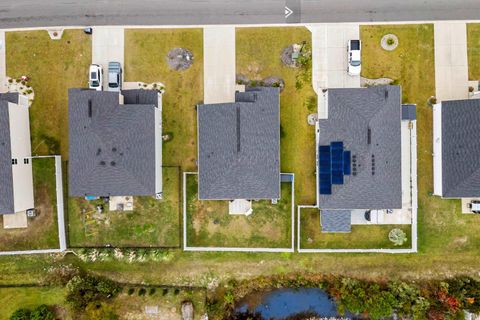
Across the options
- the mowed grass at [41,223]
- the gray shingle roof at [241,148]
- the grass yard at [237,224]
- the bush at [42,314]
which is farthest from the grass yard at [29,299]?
the gray shingle roof at [241,148]

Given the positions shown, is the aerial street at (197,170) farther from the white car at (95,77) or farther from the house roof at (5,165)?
the house roof at (5,165)

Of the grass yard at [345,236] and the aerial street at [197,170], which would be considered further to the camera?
the grass yard at [345,236]

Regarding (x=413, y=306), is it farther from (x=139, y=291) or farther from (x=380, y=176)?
(x=139, y=291)

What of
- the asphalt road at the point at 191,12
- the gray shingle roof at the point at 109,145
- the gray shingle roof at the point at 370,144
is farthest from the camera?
the asphalt road at the point at 191,12

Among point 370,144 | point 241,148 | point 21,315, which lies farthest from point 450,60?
point 21,315

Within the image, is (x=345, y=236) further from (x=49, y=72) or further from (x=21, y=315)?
(x=49, y=72)

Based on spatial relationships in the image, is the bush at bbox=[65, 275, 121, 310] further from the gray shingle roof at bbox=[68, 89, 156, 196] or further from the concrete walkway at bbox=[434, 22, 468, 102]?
the concrete walkway at bbox=[434, 22, 468, 102]
